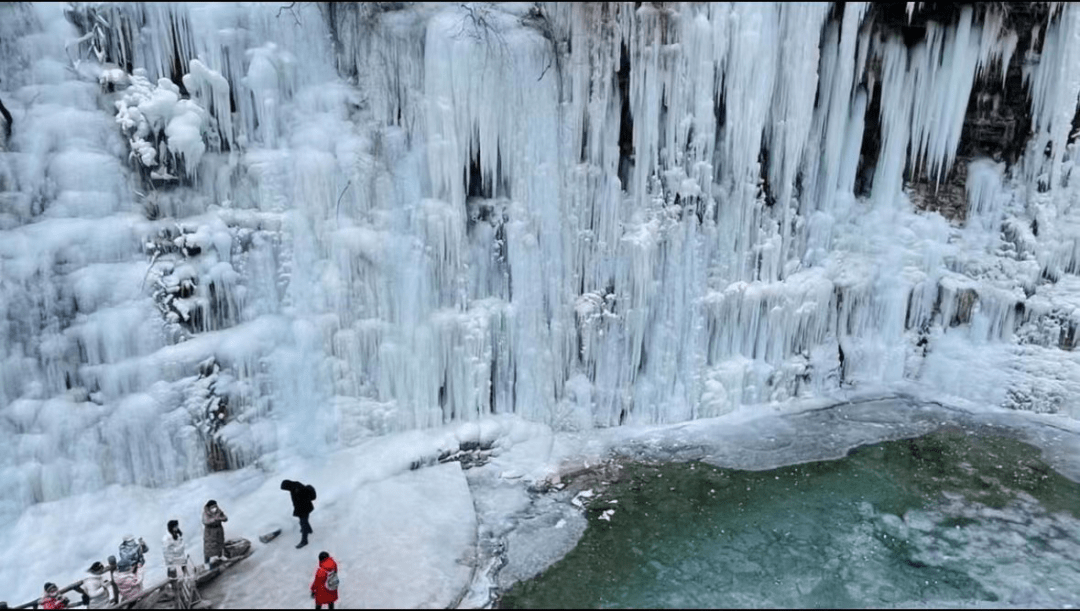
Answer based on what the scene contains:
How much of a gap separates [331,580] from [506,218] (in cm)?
582

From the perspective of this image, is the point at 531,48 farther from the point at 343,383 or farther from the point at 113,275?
the point at 113,275

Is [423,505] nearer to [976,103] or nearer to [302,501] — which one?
[302,501]

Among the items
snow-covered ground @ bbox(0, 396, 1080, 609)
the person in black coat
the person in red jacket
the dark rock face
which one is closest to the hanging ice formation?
the dark rock face

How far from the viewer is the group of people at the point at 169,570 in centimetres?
753

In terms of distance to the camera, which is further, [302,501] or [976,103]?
[976,103]

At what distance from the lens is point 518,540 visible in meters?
9.11

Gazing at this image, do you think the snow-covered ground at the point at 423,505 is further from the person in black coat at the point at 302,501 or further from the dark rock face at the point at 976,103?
the dark rock face at the point at 976,103

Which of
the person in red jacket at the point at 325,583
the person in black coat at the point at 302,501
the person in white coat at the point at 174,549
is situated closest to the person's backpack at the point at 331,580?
the person in red jacket at the point at 325,583

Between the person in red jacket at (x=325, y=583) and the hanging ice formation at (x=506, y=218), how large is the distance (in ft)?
10.2

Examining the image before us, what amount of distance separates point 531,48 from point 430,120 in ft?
6.09

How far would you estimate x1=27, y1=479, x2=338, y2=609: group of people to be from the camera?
7527 millimetres

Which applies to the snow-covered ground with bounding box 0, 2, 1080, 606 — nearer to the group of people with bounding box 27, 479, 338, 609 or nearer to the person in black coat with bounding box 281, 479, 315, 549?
the person in black coat with bounding box 281, 479, 315, 549

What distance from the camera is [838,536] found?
9.34 m

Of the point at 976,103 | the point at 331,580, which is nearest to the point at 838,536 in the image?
the point at 331,580
